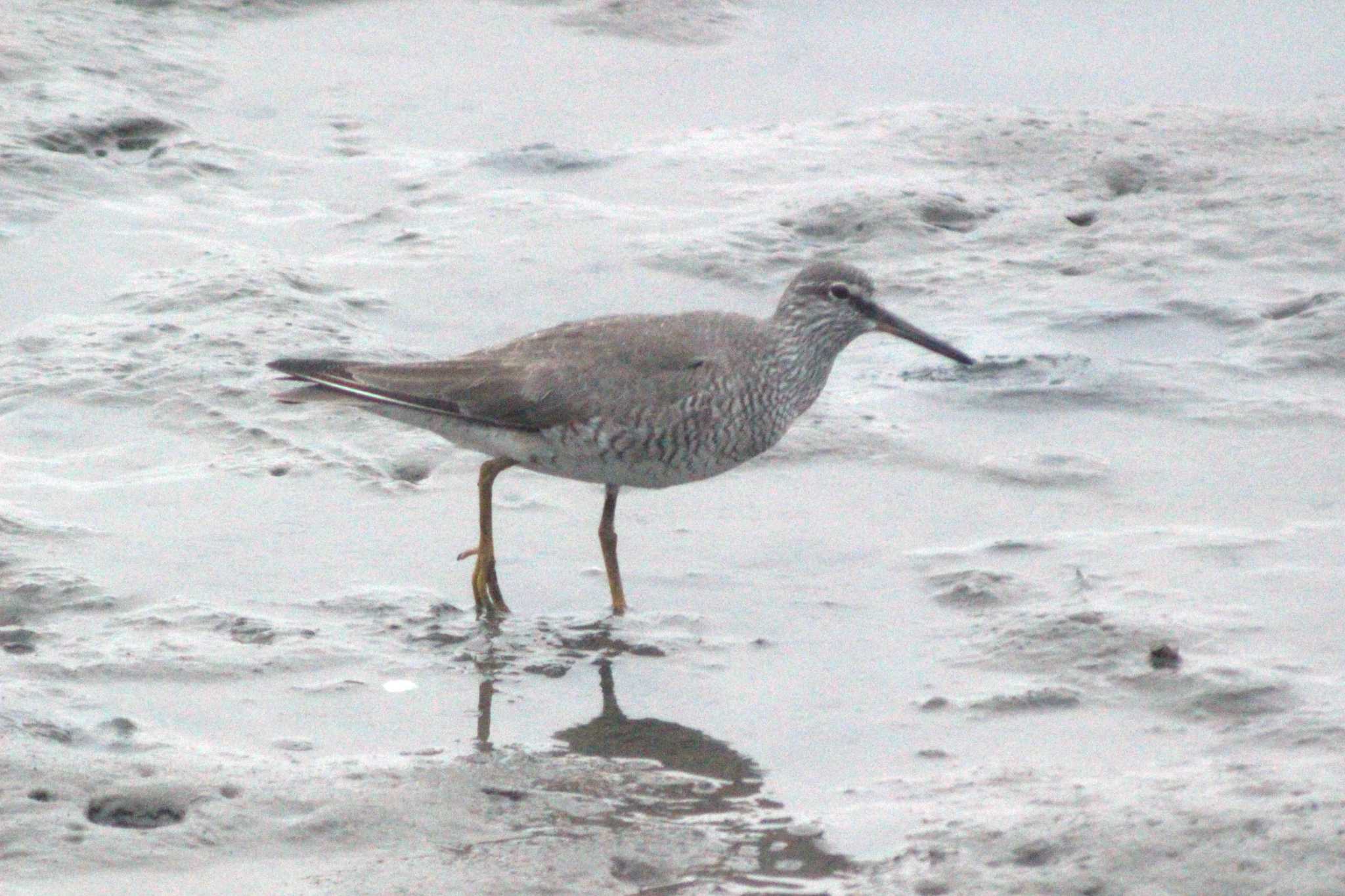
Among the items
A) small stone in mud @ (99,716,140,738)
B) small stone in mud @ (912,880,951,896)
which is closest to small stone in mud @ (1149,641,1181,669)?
small stone in mud @ (912,880,951,896)

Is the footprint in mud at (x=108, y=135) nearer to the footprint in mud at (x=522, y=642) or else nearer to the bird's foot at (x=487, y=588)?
the bird's foot at (x=487, y=588)

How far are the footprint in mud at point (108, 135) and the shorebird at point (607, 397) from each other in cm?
491

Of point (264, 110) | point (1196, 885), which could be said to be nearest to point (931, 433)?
point (1196, 885)

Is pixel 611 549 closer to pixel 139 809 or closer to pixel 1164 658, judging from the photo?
pixel 1164 658

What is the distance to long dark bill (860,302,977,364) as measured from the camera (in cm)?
800

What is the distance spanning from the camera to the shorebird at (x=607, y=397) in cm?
723

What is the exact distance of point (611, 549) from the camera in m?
7.37

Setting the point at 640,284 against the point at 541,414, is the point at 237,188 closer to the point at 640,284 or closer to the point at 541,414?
the point at 640,284

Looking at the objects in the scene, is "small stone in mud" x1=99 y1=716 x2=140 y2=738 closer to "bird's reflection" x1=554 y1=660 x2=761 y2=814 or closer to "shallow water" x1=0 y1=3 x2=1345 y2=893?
"shallow water" x1=0 y1=3 x2=1345 y2=893

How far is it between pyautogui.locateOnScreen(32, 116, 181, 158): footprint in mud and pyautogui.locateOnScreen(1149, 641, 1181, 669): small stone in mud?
7.69m

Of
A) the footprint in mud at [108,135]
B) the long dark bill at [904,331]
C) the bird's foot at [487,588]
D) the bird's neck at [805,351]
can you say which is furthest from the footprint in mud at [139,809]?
the footprint in mud at [108,135]

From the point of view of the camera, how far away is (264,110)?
12961mm

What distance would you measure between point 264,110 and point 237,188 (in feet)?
5.13

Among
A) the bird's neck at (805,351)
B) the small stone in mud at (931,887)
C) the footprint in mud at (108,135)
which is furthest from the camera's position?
the footprint in mud at (108,135)
